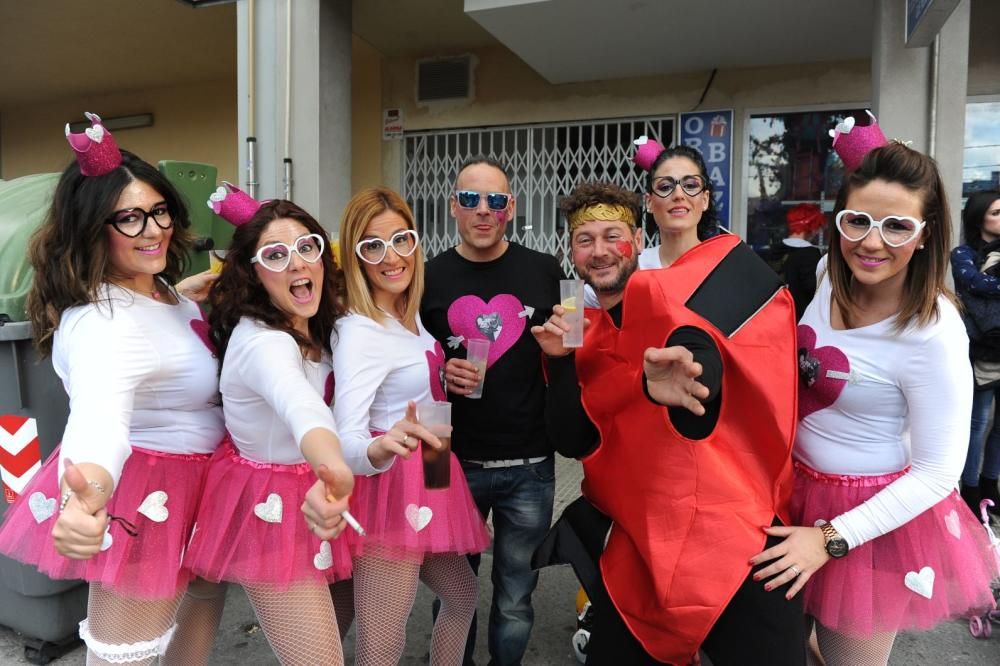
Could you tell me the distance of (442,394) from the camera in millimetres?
2195

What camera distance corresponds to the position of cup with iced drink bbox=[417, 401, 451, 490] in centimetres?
170

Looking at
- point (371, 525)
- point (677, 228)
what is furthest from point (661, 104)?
point (371, 525)

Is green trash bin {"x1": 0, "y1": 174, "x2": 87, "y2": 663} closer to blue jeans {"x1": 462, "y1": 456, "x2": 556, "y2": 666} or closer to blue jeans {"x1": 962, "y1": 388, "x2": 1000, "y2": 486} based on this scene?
blue jeans {"x1": 462, "y1": 456, "x2": 556, "y2": 666}

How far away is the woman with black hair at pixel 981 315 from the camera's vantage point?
3.74 metres

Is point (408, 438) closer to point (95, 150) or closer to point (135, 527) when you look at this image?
point (135, 527)

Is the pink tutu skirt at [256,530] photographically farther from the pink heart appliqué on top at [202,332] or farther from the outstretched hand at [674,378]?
the outstretched hand at [674,378]

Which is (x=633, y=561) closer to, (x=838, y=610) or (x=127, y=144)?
(x=838, y=610)

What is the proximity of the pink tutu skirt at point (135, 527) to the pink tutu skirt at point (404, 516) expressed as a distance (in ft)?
1.51

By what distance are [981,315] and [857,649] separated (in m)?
2.85

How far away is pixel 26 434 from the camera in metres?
2.62

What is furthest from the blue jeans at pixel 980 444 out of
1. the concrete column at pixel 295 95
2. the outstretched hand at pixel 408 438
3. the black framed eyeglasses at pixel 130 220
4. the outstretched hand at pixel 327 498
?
the concrete column at pixel 295 95

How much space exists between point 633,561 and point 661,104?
17.5ft

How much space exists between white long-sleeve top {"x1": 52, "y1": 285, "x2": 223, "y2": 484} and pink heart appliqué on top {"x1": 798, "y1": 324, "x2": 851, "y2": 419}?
1.62 meters

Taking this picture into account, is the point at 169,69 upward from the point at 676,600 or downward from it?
upward
